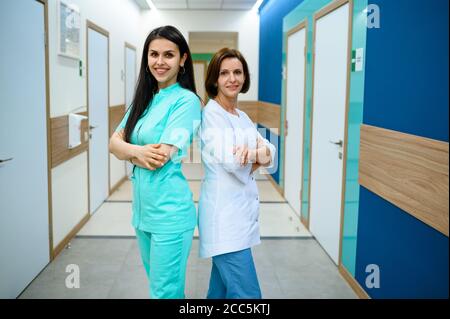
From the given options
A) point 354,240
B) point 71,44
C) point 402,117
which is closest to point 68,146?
point 71,44

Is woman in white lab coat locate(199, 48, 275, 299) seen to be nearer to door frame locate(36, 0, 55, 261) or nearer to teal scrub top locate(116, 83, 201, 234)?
teal scrub top locate(116, 83, 201, 234)

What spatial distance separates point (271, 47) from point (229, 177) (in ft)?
13.7

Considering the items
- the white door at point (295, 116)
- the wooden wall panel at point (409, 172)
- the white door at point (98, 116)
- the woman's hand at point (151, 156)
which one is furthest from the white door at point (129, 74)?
the woman's hand at point (151, 156)

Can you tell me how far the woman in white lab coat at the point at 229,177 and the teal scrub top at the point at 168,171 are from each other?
8cm

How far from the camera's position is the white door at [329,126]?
2.67 metres

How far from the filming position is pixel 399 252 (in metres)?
1.82

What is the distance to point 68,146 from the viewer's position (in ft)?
9.99

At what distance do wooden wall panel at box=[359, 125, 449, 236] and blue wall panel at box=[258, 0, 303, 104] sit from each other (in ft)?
7.51

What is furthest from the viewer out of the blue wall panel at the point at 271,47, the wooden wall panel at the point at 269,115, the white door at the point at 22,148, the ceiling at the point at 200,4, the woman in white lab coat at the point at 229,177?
the ceiling at the point at 200,4

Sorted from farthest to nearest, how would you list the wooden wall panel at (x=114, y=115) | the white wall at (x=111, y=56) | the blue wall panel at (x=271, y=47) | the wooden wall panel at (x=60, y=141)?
1. the blue wall panel at (x=271, y=47)
2. the wooden wall panel at (x=114, y=115)
3. the white wall at (x=111, y=56)
4. the wooden wall panel at (x=60, y=141)

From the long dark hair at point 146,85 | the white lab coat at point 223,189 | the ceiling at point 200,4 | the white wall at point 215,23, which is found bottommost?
the white lab coat at point 223,189

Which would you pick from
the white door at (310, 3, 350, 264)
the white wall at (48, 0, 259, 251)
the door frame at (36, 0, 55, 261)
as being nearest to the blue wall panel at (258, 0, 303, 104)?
the white wall at (48, 0, 259, 251)

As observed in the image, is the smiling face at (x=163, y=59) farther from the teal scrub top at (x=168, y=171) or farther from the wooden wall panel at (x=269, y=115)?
the wooden wall panel at (x=269, y=115)

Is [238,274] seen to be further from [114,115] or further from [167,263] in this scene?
[114,115]
